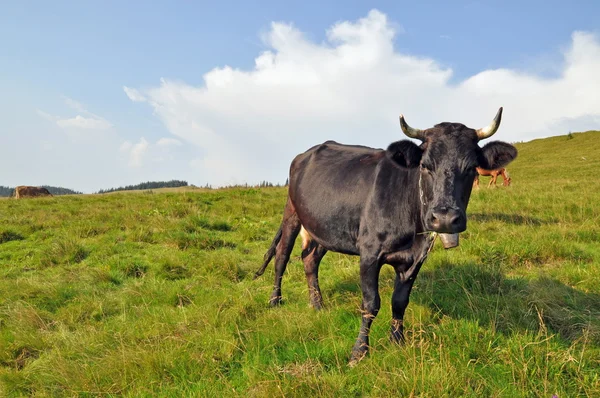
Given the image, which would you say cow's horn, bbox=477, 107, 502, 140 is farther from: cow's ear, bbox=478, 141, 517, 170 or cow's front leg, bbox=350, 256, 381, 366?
cow's front leg, bbox=350, 256, 381, 366

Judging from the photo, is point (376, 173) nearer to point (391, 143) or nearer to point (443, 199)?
point (391, 143)

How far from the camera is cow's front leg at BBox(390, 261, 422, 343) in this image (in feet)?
13.6

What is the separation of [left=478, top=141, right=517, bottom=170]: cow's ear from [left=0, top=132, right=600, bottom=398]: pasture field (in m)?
1.56

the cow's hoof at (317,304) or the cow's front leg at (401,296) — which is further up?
the cow's front leg at (401,296)

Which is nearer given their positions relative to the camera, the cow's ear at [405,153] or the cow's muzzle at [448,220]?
the cow's muzzle at [448,220]

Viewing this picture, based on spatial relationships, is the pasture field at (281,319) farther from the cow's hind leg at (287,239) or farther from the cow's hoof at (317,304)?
the cow's hind leg at (287,239)

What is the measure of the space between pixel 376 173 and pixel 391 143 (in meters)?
0.62

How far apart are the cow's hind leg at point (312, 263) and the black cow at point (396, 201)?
0.03m

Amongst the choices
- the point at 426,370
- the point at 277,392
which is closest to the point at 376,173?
the point at 426,370

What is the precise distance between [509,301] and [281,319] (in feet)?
8.90

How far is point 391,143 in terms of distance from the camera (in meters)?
3.99

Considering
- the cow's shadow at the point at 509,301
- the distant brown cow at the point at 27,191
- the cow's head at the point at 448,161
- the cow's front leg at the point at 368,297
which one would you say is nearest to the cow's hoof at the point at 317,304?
the cow's front leg at the point at 368,297

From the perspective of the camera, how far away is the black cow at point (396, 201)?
355 cm

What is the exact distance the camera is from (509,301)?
473 cm
